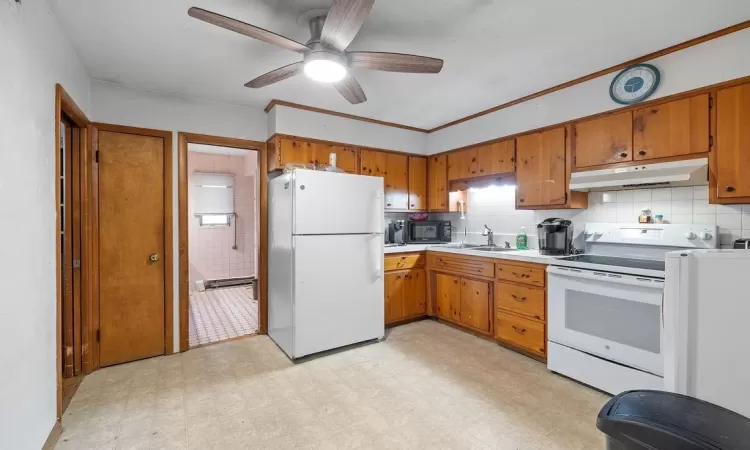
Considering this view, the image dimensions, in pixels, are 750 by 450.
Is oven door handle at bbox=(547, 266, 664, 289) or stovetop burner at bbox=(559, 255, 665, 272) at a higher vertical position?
stovetop burner at bbox=(559, 255, 665, 272)

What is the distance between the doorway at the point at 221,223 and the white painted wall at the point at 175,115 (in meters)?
2.07

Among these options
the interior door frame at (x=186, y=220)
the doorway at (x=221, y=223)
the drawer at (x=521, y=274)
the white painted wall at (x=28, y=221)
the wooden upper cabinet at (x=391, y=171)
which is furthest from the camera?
the doorway at (x=221, y=223)

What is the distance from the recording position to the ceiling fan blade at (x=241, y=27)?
4.74 ft

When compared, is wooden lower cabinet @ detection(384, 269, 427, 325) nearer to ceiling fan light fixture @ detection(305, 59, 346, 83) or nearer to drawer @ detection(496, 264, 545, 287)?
drawer @ detection(496, 264, 545, 287)

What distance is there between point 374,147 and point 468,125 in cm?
110

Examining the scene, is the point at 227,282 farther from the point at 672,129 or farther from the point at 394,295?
the point at 672,129

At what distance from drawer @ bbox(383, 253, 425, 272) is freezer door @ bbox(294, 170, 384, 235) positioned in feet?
1.67

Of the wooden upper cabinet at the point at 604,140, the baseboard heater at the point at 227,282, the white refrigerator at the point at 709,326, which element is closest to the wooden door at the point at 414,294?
the wooden upper cabinet at the point at 604,140

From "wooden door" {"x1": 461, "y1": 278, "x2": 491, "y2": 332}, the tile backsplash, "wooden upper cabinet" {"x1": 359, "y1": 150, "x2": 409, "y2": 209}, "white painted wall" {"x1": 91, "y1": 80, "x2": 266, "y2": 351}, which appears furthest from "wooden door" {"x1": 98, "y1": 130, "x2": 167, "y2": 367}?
the tile backsplash

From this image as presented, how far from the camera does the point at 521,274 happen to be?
2861mm

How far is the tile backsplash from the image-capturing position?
7.32 feet

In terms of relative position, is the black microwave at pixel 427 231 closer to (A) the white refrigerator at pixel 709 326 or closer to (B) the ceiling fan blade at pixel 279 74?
(B) the ceiling fan blade at pixel 279 74

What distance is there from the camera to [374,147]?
153 inches

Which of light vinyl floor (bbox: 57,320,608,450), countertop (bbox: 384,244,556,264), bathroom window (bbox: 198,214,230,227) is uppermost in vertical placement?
bathroom window (bbox: 198,214,230,227)
